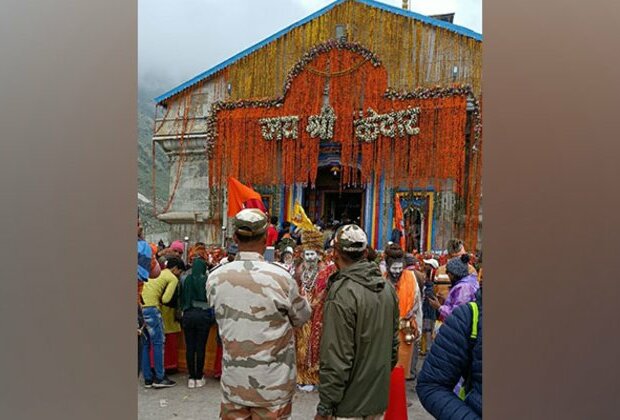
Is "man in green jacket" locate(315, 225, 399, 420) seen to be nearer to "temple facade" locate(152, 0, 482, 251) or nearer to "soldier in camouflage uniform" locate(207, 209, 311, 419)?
"soldier in camouflage uniform" locate(207, 209, 311, 419)

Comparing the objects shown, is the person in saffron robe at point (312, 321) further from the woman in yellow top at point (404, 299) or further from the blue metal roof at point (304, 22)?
the blue metal roof at point (304, 22)

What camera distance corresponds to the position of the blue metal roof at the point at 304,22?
36.7 ft

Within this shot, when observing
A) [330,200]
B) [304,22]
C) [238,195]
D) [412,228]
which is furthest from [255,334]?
[330,200]

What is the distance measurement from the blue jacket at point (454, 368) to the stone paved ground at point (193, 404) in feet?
10.8

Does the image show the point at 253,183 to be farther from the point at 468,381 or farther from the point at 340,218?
the point at 468,381

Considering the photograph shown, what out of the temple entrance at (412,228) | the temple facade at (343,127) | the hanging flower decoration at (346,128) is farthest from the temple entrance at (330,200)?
the temple entrance at (412,228)

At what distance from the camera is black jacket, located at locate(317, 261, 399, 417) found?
236 centimetres

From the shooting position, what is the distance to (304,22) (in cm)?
1277

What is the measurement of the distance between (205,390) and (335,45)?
31.6ft

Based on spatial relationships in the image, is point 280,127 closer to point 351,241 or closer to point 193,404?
point 193,404

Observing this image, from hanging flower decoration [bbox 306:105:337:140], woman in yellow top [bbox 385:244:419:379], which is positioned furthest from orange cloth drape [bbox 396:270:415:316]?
hanging flower decoration [bbox 306:105:337:140]

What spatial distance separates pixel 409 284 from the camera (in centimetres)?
500

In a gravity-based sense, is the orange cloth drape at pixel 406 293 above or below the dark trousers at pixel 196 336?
above

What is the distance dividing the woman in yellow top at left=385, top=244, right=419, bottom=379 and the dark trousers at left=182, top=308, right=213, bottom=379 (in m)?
2.15
